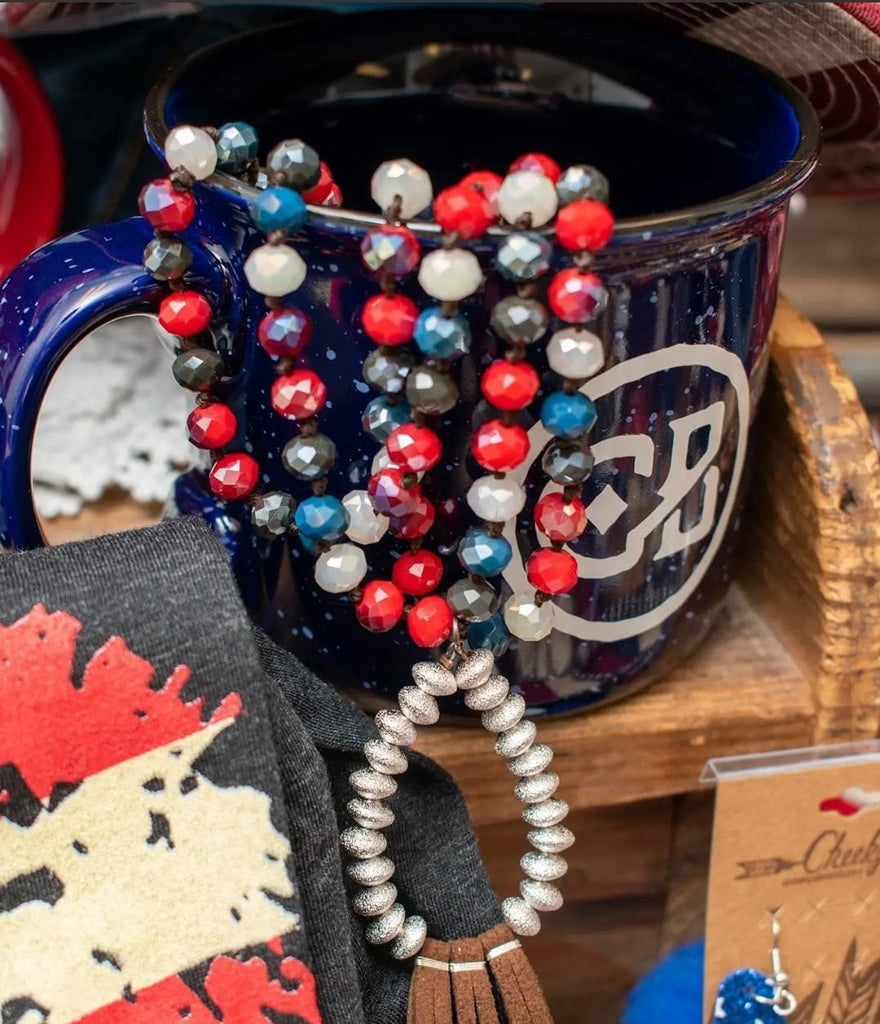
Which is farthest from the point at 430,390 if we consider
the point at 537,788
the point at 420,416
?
the point at 537,788

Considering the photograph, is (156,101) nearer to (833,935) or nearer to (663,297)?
(663,297)

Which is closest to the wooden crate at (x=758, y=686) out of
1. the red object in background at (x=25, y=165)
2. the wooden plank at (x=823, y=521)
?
the wooden plank at (x=823, y=521)

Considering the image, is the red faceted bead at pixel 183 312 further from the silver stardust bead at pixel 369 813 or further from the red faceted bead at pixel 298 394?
the silver stardust bead at pixel 369 813

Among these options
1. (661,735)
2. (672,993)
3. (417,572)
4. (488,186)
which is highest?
(488,186)

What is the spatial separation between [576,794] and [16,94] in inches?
14.2

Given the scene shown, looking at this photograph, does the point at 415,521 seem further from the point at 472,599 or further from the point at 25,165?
the point at 25,165

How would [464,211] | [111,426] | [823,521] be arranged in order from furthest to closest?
[111,426]
[823,521]
[464,211]

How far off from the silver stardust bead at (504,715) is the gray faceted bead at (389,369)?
93 millimetres

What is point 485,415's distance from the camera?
0.90 feet

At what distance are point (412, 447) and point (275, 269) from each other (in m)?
0.05

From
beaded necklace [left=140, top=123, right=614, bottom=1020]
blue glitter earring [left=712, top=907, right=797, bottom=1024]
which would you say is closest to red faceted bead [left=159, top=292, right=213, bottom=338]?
beaded necklace [left=140, top=123, right=614, bottom=1020]

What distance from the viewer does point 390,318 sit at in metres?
0.25

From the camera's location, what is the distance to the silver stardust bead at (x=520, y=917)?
0.29 m

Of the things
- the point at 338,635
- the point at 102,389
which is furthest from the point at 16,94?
the point at 338,635
